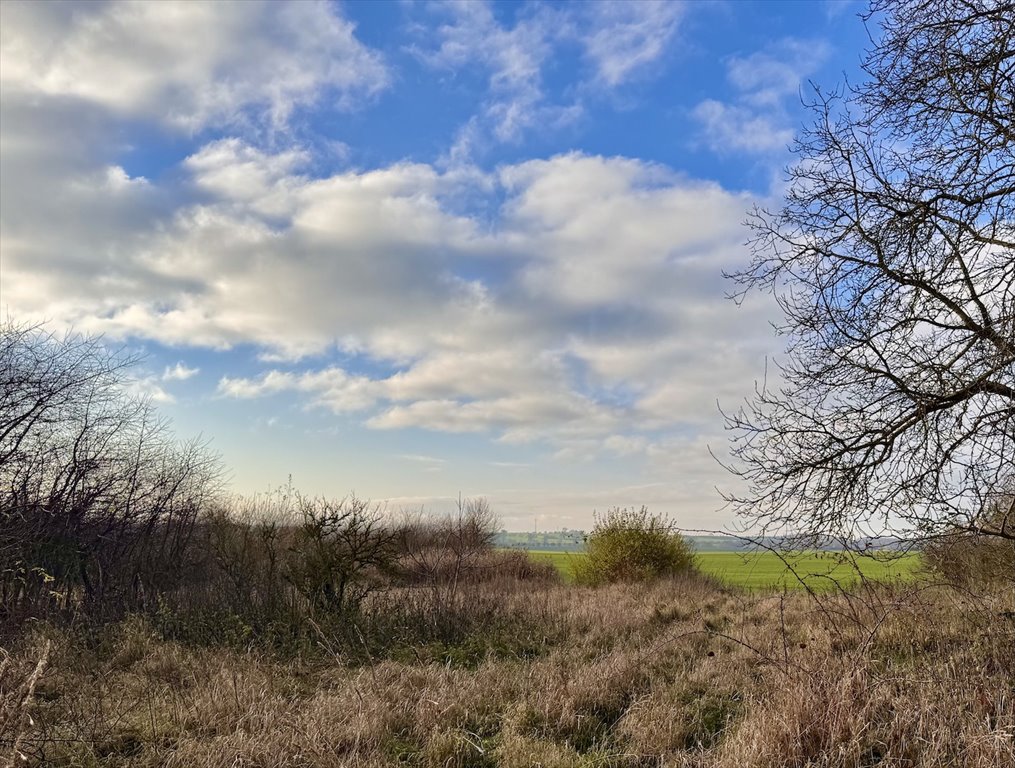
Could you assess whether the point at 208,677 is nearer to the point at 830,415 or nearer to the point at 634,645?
the point at 634,645

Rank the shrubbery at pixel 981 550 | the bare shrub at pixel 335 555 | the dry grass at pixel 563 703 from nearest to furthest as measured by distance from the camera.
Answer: the dry grass at pixel 563 703
the shrubbery at pixel 981 550
the bare shrub at pixel 335 555

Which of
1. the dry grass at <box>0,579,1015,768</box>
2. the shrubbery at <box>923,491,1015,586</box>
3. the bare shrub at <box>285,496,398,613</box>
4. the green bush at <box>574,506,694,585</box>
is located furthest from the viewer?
the green bush at <box>574,506,694,585</box>

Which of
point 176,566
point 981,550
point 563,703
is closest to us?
point 563,703

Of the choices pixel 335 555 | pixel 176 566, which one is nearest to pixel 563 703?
pixel 335 555

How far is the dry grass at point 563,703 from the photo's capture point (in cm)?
446

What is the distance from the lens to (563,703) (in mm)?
5770

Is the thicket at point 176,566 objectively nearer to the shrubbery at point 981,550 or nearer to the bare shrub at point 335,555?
the bare shrub at point 335,555

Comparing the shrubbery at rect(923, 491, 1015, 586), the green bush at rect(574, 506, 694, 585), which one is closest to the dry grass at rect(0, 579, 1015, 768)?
the shrubbery at rect(923, 491, 1015, 586)

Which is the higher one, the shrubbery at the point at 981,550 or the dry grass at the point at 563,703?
the shrubbery at the point at 981,550

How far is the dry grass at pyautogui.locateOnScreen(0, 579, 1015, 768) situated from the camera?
4.46m

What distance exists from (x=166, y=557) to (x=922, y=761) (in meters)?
14.6

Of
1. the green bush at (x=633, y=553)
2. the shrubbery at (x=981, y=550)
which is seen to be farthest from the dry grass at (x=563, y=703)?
the green bush at (x=633, y=553)

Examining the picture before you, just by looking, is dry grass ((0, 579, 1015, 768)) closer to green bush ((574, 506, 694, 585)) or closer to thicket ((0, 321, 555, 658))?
thicket ((0, 321, 555, 658))

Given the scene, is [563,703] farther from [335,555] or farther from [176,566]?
[176,566]
